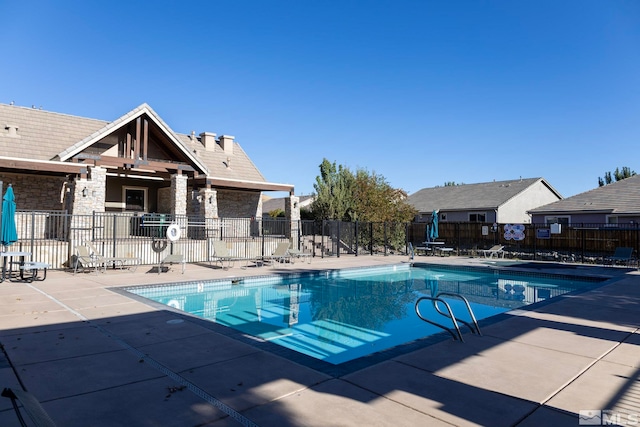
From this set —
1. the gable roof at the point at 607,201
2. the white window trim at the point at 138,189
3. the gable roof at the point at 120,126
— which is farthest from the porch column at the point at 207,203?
the gable roof at the point at 607,201

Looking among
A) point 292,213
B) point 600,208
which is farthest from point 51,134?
point 600,208

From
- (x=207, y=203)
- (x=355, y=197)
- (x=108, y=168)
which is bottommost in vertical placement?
(x=207, y=203)

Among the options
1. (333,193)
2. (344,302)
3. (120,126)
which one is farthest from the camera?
(333,193)

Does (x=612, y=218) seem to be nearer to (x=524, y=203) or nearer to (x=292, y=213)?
(x=524, y=203)

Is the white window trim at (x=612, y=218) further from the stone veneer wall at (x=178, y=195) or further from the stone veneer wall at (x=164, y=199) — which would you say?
the stone veneer wall at (x=164, y=199)

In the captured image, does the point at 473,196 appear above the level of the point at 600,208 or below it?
above

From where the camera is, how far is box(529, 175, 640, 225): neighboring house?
74.6ft

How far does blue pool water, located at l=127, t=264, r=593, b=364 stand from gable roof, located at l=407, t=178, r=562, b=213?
1687cm

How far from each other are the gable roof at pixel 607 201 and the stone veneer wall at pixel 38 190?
92.5 feet

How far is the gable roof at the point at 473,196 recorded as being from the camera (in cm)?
3072

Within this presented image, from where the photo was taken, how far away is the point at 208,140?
24859 millimetres
